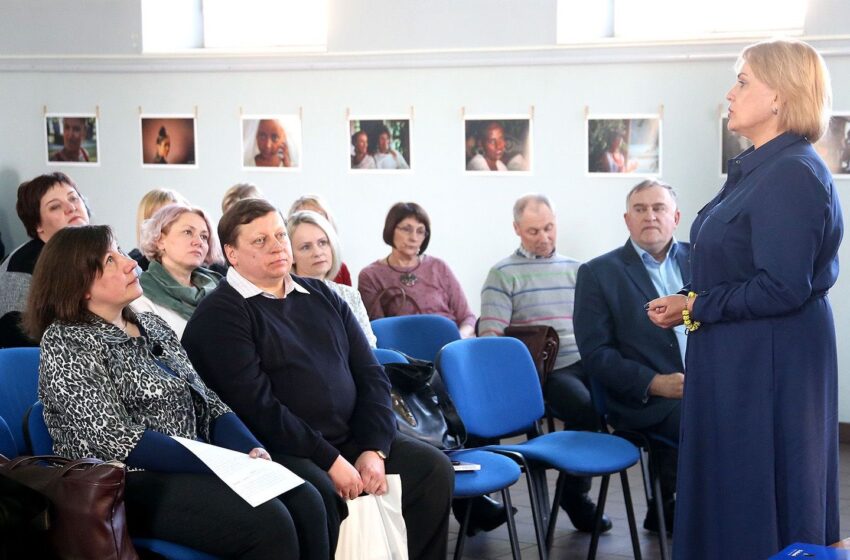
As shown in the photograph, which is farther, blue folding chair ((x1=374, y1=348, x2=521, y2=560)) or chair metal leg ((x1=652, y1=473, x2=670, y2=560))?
chair metal leg ((x1=652, y1=473, x2=670, y2=560))

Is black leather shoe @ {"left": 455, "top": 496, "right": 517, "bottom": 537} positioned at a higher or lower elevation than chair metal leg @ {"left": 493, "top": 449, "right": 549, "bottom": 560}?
lower

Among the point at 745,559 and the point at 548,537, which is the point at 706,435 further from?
the point at 548,537

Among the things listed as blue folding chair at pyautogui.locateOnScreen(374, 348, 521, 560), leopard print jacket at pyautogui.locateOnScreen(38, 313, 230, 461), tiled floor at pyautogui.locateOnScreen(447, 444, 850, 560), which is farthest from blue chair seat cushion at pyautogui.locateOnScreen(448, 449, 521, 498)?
leopard print jacket at pyautogui.locateOnScreen(38, 313, 230, 461)

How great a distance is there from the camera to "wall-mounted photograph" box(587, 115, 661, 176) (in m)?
6.91

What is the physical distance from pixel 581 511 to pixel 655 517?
334 mm

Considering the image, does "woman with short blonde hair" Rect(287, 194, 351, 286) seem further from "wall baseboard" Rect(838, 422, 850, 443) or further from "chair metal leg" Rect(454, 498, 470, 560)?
"wall baseboard" Rect(838, 422, 850, 443)

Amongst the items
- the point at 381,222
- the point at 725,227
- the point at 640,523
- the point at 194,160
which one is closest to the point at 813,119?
the point at 725,227

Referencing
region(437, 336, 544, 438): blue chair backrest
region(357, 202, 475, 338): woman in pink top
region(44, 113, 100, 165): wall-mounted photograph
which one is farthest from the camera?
region(44, 113, 100, 165): wall-mounted photograph

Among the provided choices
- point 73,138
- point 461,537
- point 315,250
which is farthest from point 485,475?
point 73,138

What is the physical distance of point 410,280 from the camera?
6.35 m

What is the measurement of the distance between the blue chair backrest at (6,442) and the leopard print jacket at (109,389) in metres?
0.17

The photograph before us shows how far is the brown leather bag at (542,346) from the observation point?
5.33 m

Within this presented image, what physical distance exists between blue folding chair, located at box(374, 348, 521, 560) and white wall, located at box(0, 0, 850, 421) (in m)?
3.02

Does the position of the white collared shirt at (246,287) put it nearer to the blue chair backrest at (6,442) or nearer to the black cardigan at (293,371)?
the black cardigan at (293,371)
